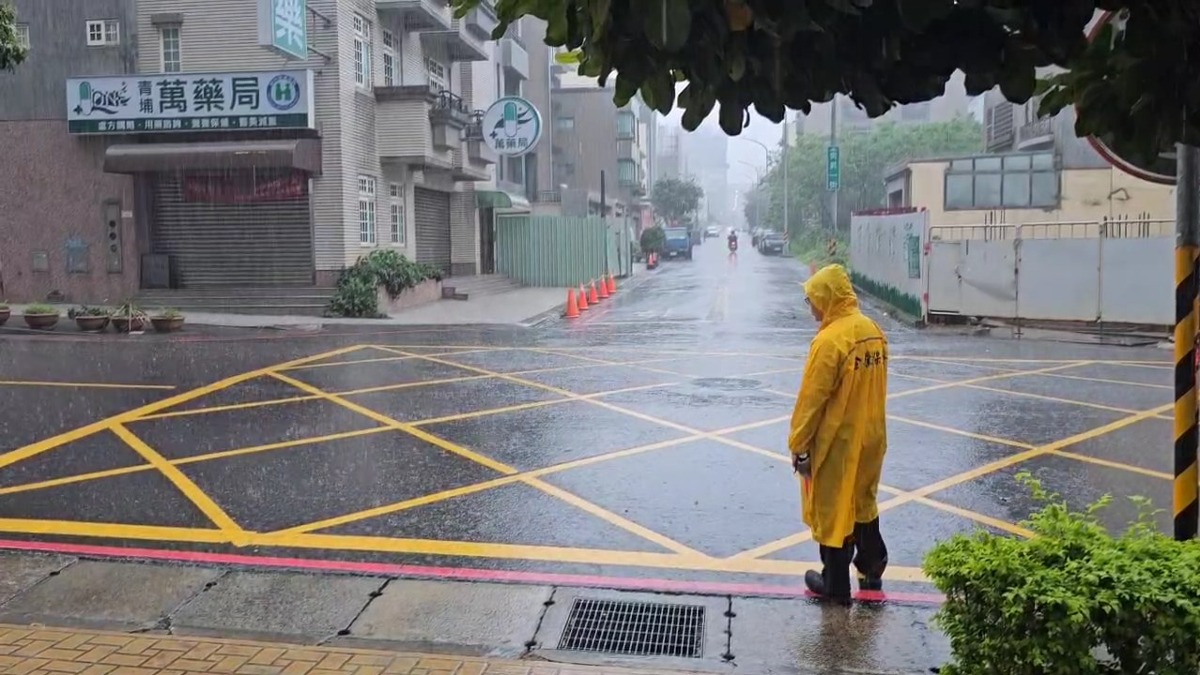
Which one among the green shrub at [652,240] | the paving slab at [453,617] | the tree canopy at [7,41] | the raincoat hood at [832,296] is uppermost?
the tree canopy at [7,41]

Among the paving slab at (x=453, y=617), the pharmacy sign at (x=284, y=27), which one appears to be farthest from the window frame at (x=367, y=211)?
the paving slab at (x=453, y=617)

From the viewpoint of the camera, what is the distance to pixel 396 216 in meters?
25.9

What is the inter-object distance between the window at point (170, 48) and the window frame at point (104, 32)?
1.08 meters

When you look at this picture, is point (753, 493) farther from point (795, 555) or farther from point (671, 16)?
point (671, 16)

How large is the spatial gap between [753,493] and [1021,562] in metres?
3.99

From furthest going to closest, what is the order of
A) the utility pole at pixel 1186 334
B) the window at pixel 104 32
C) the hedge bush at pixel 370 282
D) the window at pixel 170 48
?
the window at pixel 104 32
the window at pixel 170 48
the hedge bush at pixel 370 282
the utility pole at pixel 1186 334

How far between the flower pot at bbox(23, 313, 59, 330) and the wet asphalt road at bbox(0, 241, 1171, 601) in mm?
2270

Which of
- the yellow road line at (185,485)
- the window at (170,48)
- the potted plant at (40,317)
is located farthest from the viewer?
the window at (170,48)

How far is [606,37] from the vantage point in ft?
8.08

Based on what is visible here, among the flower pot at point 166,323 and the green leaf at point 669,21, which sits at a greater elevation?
the green leaf at point 669,21

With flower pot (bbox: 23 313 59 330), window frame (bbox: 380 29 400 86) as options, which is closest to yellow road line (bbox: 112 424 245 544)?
flower pot (bbox: 23 313 59 330)

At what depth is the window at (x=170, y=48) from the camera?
2247 cm

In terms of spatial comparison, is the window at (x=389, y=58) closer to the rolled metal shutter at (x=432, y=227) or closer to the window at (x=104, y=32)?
the rolled metal shutter at (x=432, y=227)

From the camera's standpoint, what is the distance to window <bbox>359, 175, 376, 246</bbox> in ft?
76.7
